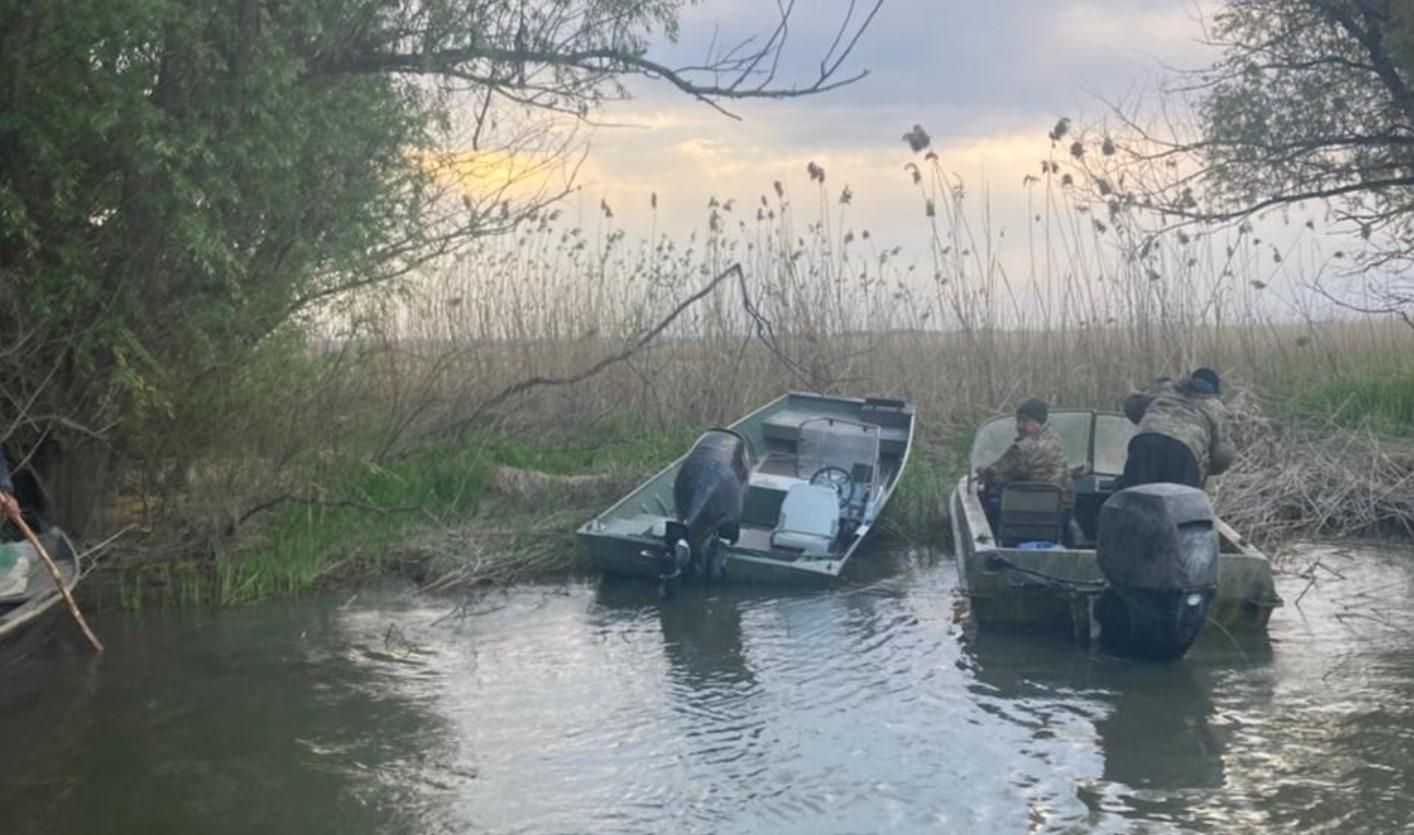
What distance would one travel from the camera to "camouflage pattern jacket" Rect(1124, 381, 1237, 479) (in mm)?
10344

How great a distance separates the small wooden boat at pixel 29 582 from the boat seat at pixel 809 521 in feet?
15.7

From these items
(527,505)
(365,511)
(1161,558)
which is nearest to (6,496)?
(365,511)

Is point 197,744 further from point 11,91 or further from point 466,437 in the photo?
point 466,437

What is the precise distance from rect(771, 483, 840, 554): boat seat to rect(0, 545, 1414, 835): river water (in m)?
0.53

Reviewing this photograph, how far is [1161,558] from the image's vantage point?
8391 mm

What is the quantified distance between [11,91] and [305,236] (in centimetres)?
206

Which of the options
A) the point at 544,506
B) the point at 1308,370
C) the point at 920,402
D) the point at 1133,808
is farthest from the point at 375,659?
the point at 1308,370

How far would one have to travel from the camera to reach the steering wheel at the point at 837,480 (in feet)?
41.0

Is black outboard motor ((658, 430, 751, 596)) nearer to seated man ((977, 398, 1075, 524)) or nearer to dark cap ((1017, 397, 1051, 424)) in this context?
seated man ((977, 398, 1075, 524))

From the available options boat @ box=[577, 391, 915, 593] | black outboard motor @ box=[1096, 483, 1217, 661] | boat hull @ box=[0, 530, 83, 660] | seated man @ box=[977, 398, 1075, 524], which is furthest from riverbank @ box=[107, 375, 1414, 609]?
black outboard motor @ box=[1096, 483, 1217, 661]

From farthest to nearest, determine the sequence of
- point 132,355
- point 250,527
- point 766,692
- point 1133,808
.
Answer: point 250,527 → point 132,355 → point 766,692 → point 1133,808

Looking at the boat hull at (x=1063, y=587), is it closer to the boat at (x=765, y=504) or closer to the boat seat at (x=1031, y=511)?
the boat seat at (x=1031, y=511)

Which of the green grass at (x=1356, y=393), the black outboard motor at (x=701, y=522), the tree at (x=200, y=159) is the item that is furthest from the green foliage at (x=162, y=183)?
the green grass at (x=1356, y=393)

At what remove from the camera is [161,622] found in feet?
35.1
